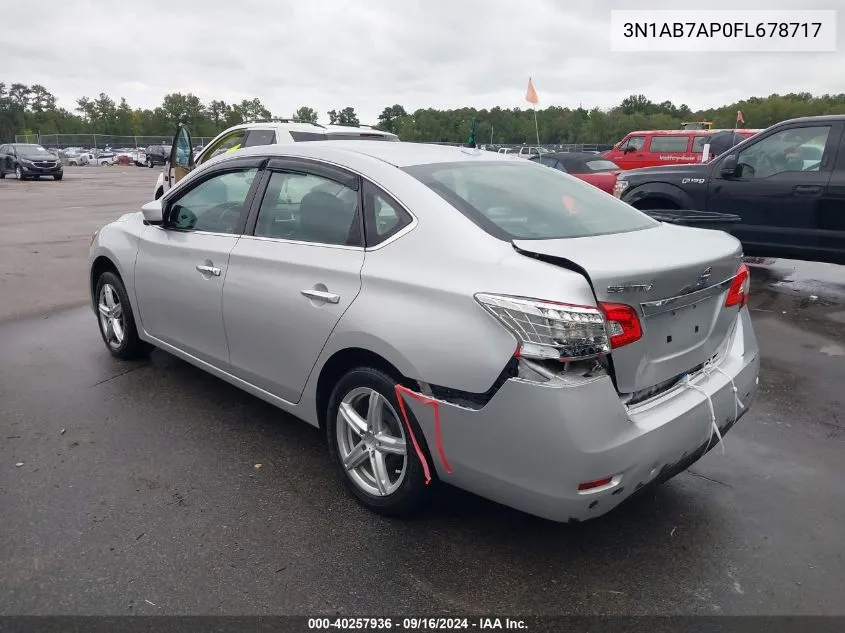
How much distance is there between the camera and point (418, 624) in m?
2.41

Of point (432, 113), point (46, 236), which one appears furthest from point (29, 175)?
point (432, 113)

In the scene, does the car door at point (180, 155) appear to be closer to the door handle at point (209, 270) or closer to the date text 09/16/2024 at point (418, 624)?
the door handle at point (209, 270)

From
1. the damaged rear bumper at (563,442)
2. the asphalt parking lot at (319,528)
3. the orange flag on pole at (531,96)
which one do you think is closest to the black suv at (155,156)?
the orange flag on pole at (531,96)

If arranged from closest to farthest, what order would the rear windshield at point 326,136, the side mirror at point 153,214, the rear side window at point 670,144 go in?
the side mirror at point 153,214 → the rear windshield at point 326,136 → the rear side window at point 670,144

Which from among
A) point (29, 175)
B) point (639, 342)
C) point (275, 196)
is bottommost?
point (29, 175)

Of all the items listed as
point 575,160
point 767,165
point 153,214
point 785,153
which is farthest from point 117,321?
point 575,160

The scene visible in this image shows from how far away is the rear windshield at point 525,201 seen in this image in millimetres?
2919

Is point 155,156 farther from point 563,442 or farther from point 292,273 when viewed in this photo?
point 563,442

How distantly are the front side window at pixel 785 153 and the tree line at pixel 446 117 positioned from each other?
33.2 m

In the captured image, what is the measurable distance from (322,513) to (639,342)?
5.31 ft

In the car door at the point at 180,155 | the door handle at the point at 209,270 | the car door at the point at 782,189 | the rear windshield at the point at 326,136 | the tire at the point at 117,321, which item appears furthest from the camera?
the car door at the point at 180,155

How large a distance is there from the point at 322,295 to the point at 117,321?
8.70ft

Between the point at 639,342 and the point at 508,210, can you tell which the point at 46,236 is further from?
the point at 639,342

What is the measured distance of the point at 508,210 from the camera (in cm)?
305
